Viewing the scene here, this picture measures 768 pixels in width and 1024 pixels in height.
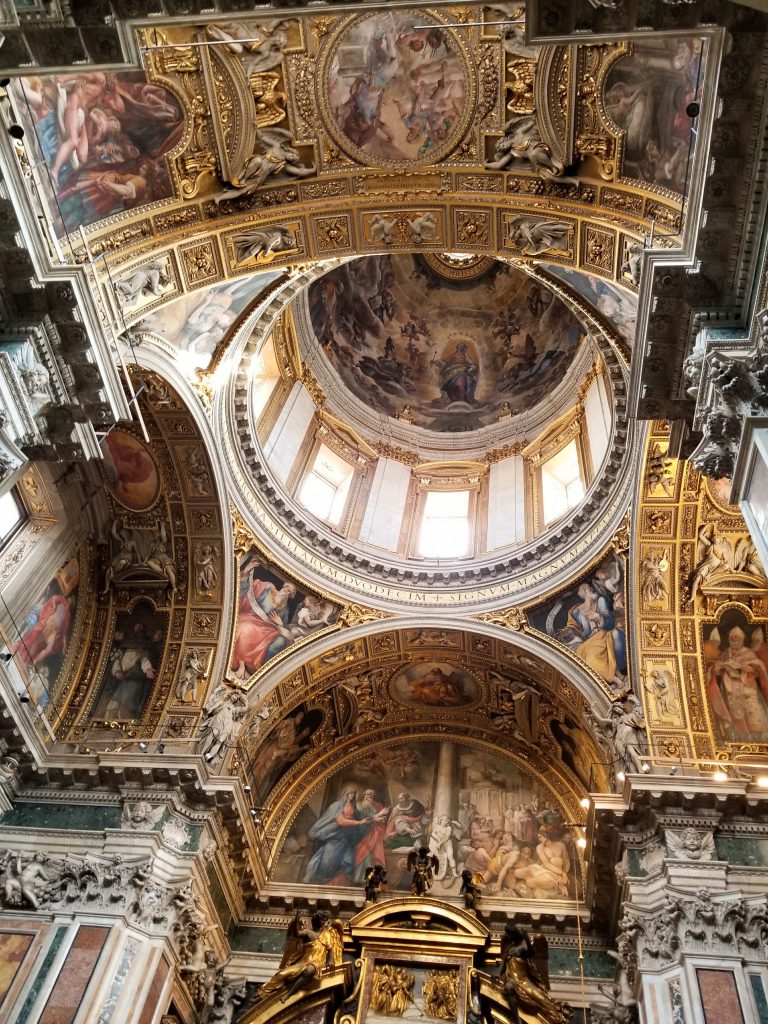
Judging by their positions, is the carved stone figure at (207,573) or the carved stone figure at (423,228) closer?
the carved stone figure at (423,228)

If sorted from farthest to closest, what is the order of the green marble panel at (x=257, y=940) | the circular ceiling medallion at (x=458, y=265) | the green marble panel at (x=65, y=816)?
the circular ceiling medallion at (x=458, y=265) → the green marble panel at (x=257, y=940) → the green marble panel at (x=65, y=816)

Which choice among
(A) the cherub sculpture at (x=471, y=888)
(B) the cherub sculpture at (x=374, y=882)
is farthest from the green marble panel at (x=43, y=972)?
(A) the cherub sculpture at (x=471, y=888)

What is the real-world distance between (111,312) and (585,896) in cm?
1174

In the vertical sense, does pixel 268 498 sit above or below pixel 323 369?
below

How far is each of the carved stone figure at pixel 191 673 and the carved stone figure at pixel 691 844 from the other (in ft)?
26.5

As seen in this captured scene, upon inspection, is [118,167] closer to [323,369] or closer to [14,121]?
[14,121]

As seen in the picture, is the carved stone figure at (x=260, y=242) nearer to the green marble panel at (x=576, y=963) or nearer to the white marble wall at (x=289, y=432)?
the white marble wall at (x=289, y=432)

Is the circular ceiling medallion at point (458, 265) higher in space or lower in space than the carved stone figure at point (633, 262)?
higher

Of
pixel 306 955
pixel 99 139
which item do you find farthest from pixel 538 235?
pixel 306 955

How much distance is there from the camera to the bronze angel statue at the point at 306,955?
12852mm

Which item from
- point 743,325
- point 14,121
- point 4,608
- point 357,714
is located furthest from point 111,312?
point 357,714

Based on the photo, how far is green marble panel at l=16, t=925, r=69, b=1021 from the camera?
1094 cm

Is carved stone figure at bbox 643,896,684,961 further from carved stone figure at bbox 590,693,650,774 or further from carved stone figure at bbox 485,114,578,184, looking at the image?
carved stone figure at bbox 485,114,578,184

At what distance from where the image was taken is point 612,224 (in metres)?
10.9
